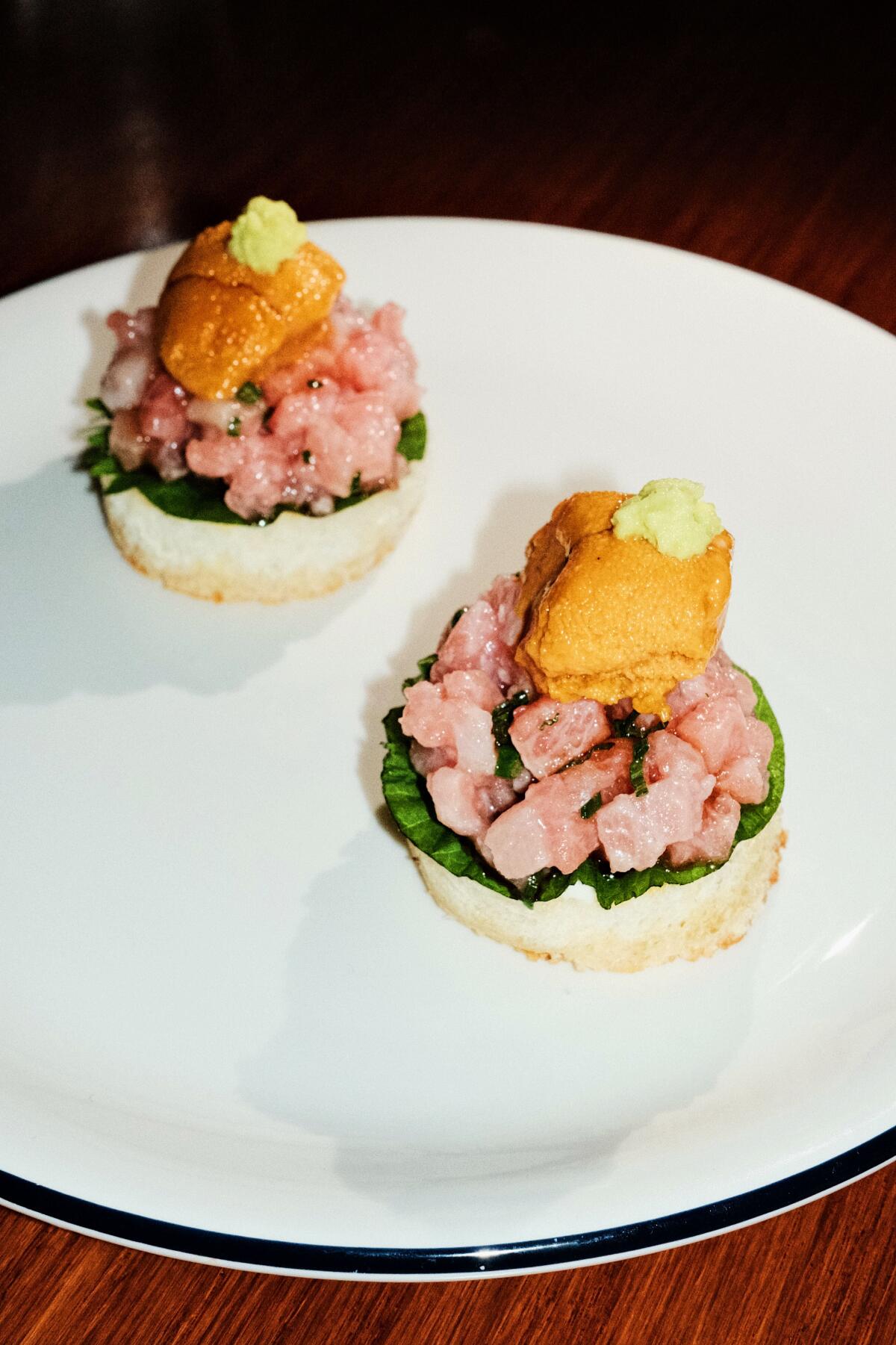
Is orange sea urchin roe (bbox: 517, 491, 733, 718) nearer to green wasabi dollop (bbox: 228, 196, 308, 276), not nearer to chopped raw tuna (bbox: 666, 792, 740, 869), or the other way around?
chopped raw tuna (bbox: 666, 792, 740, 869)

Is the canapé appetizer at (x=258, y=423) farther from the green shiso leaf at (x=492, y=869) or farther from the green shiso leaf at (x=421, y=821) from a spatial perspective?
the green shiso leaf at (x=421, y=821)

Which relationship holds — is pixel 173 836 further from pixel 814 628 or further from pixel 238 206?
pixel 238 206

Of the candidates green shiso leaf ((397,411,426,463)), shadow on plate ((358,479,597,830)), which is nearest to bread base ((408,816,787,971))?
shadow on plate ((358,479,597,830))

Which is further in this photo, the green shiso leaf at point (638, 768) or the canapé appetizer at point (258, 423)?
the canapé appetizer at point (258, 423)

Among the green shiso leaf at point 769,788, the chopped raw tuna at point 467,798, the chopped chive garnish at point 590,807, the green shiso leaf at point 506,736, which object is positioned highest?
the green shiso leaf at point 769,788

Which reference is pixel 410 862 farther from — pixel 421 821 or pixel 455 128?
pixel 455 128

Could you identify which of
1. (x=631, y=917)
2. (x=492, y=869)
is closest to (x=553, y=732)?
(x=492, y=869)

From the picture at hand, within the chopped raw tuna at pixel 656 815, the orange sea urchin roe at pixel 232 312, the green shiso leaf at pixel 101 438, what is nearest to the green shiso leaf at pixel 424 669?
the chopped raw tuna at pixel 656 815

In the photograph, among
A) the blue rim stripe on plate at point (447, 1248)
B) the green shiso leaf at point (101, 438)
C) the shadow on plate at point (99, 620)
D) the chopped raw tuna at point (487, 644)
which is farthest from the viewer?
the green shiso leaf at point (101, 438)
